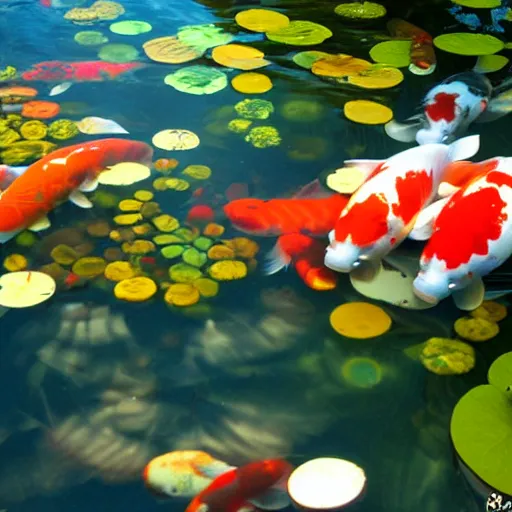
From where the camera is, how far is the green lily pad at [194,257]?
6.03 feet

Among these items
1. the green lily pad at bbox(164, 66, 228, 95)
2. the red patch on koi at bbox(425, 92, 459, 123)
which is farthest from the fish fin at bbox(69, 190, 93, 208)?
the red patch on koi at bbox(425, 92, 459, 123)

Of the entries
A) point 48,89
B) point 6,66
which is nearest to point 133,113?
point 48,89

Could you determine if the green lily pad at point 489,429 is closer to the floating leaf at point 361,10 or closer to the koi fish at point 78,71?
the koi fish at point 78,71

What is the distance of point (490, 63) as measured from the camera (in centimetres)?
→ 259

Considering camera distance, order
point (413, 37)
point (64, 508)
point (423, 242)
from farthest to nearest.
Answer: point (413, 37) → point (423, 242) → point (64, 508)

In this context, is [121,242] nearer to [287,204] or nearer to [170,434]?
[287,204]

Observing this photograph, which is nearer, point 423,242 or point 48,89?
point 423,242

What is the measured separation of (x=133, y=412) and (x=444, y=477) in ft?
1.97

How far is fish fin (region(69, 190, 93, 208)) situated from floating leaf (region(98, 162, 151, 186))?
7 cm

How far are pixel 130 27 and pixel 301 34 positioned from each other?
0.61m

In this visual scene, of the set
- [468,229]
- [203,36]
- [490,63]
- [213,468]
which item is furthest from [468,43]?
[213,468]

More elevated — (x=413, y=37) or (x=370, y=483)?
(x=413, y=37)

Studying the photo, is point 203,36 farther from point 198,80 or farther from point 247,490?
point 247,490

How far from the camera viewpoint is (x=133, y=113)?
7.66 feet
